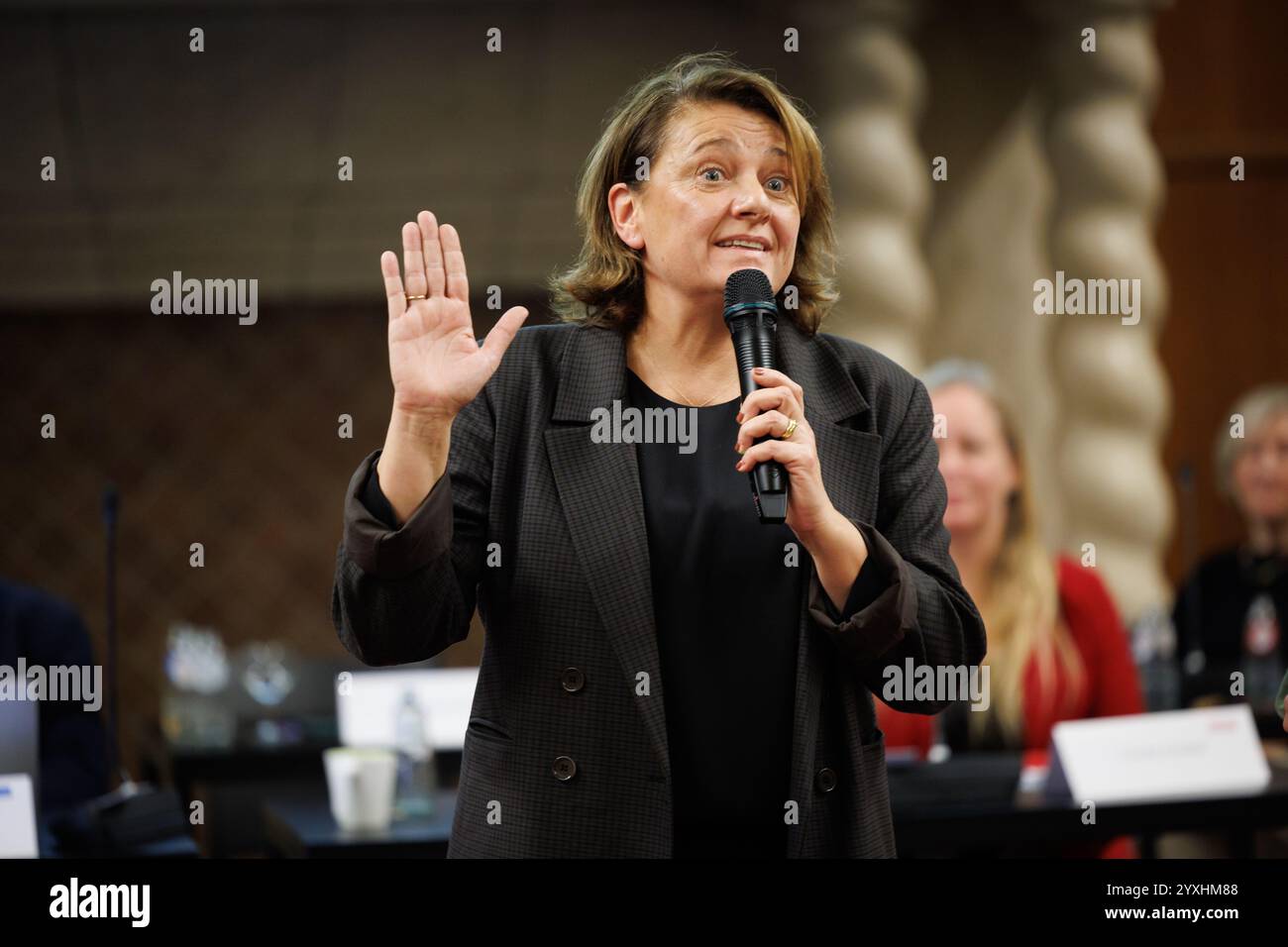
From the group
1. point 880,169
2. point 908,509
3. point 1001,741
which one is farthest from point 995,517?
point 880,169

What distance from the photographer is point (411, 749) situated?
334 cm

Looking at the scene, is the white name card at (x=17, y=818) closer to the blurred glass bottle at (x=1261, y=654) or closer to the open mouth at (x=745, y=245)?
the open mouth at (x=745, y=245)

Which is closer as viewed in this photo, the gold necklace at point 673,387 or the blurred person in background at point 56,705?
the gold necklace at point 673,387

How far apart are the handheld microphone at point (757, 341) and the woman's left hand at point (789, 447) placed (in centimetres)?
1

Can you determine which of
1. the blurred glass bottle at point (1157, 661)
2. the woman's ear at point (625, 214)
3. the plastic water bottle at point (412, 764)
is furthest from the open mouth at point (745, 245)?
the blurred glass bottle at point (1157, 661)

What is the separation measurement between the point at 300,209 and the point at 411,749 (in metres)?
3.18

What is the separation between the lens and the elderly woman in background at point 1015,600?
3027 mm

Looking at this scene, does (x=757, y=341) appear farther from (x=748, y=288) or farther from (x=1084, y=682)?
(x=1084, y=682)

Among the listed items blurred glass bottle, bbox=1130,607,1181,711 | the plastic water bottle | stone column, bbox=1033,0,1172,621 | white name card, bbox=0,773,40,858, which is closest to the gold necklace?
white name card, bbox=0,773,40,858

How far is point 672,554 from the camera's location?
136 cm

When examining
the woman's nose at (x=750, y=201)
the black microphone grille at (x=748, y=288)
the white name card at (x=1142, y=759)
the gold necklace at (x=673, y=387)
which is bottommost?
the white name card at (x=1142, y=759)

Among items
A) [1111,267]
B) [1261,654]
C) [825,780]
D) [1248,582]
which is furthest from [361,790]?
[1111,267]

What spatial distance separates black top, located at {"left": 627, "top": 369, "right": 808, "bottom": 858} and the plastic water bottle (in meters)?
1.50
